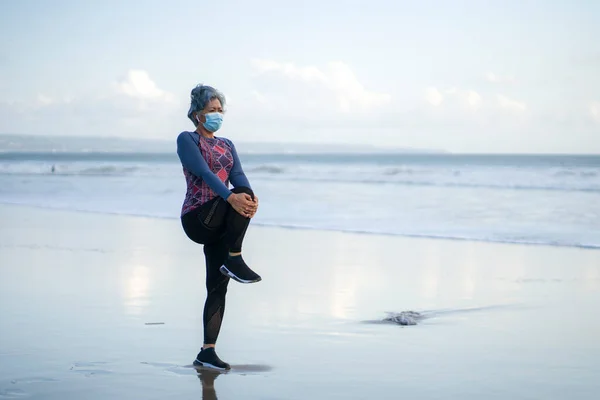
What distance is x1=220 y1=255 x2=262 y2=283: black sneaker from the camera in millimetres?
4402

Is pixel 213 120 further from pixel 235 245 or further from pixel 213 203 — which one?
pixel 235 245

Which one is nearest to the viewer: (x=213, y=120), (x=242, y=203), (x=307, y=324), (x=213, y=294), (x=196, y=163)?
(x=242, y=203)

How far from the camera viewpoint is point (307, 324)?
5750 millimetres

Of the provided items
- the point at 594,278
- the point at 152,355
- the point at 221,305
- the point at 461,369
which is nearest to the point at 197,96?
the point at 221,305

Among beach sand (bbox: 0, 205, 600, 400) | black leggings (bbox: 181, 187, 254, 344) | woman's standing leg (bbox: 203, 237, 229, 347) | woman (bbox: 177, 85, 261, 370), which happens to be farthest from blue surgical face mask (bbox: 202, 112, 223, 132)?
beach sand (bbox: 0, 205, 600, 400)

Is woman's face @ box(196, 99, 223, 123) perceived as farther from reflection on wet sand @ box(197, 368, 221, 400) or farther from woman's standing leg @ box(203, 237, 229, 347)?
reflection on wet sand @ box(197, 368, 221, 400)

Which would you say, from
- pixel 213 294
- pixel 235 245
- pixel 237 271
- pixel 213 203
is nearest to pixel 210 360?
pixel 213 294

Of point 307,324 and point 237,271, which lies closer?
point 237,271

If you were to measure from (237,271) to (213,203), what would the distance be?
37 centimetres

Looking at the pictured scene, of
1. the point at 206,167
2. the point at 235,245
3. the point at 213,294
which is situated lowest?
the point at 213,294

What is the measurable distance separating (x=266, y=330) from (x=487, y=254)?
496 cm

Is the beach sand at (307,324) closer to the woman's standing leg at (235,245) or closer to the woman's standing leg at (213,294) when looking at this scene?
the woman's standing leg at (213,294)

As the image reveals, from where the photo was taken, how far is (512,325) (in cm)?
586

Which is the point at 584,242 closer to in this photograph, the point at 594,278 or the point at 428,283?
the point at 594,278
